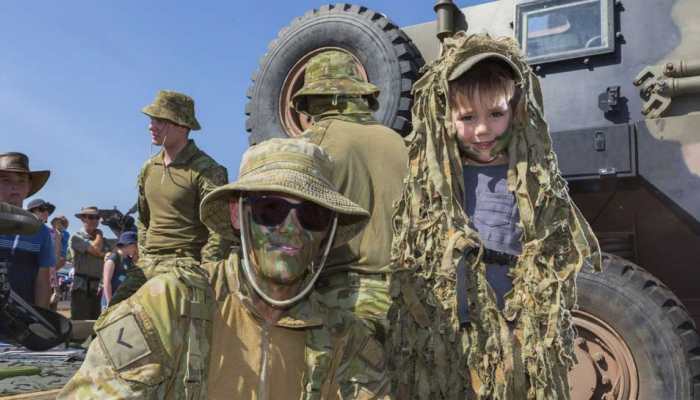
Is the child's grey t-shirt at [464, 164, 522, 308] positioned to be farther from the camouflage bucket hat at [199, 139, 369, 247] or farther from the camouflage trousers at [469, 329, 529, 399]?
the camouflage bucket hat at [199, 139, 369, 247]

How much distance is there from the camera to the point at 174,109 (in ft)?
14.0

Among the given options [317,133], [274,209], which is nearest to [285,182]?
[274,209]

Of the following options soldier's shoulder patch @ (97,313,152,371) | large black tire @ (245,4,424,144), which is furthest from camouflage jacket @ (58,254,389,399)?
large black tire @ (245,4,424,144)

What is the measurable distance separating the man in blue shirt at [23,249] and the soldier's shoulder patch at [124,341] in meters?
3.68

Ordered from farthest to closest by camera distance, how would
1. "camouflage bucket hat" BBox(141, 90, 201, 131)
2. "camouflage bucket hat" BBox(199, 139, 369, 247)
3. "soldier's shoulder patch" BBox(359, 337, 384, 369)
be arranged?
1. "camouflage bucket hat" BBox(141, 90, 201, 131)
2. "soldier's shoulder patch" BBox(359, 337, 384, 369)
3. "camouflage bucket hat" BBox(199, 139, 369, 247)

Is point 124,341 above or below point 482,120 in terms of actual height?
below

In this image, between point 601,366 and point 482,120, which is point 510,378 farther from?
point 601,366

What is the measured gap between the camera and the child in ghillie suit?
1.85m

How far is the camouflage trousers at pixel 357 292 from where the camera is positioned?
7.63 feet

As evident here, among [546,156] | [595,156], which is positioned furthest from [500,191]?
[595,156]

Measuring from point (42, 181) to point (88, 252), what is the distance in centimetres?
305

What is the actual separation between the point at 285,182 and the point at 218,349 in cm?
42

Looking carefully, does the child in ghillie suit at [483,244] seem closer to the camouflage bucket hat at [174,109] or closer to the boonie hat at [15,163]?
the camouflage bucket hat at [174,109]

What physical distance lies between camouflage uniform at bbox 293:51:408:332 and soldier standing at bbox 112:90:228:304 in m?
1.25
